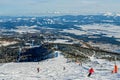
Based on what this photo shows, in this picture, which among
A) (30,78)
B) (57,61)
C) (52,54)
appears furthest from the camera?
(52,54)

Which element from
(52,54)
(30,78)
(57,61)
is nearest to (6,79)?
(30,78)

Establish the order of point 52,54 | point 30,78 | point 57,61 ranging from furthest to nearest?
point 52,54, point 57,61, point 30,78

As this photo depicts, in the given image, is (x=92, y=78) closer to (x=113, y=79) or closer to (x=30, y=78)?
(x=113, y=79)

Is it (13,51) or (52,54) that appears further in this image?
(13,51)

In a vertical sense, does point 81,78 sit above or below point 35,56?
above

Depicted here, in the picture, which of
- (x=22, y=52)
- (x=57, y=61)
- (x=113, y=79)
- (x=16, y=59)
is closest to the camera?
(x=113, y=79)

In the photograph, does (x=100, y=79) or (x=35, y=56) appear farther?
(x=35, y=56)

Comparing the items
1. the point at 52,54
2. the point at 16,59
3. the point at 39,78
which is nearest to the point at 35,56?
the point at 16,59

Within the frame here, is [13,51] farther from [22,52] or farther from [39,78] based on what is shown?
[39,78]

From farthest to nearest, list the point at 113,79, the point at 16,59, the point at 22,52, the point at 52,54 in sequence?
the point at 22,52 → the point at 16,59 → the point at 52,54 → the point at 113,79
